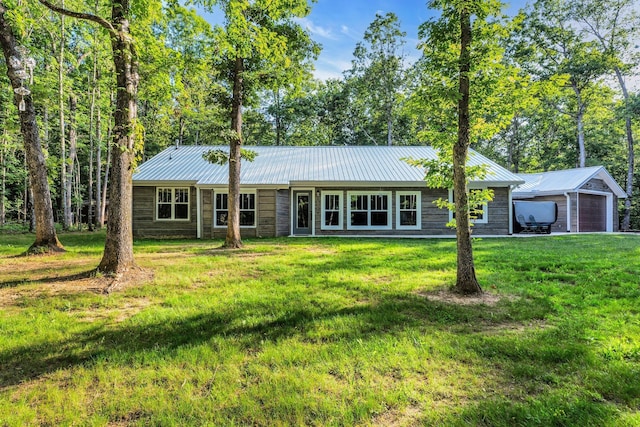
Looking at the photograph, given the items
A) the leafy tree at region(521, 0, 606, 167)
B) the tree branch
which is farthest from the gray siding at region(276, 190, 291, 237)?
the leafy tree at region(521, 0, 606, 167)

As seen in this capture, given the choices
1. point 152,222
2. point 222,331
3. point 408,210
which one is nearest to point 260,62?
point 152,222

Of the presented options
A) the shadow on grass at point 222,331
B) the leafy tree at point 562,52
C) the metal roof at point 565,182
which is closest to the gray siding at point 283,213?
the shadow on grass at point 222,331

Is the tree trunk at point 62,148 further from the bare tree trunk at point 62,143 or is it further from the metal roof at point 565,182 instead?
the metal roof at point 565,182

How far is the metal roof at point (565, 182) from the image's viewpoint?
1808cm

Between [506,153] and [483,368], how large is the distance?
36705 mm

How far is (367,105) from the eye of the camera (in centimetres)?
2922

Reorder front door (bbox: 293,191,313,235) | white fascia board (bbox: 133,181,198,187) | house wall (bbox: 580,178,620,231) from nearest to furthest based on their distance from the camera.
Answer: white fascia board (bbox: 133,181,198,187), front door (bbox: 293,191,313,235), house wall (bbox: 580,178,620,231)

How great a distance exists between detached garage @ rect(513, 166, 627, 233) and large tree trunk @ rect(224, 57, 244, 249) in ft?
56.0

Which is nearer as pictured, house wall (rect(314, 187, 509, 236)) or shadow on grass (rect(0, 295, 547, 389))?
shadow on grass (rect(0, 295, 547, 389))

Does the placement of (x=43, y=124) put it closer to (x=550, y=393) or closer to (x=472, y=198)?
(x=472, y=198)

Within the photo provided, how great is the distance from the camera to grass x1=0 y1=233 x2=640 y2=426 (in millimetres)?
2236

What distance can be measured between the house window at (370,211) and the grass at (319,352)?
29.6 feet

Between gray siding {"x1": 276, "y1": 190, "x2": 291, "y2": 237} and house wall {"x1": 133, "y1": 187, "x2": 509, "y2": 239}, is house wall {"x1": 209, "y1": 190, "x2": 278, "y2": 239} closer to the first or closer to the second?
house wall {"x1": 133, "y1": 187, "x2": 509, "y2": 239}

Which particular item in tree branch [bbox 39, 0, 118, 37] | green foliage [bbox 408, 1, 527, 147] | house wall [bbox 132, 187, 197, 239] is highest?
tree branch [bbox 39, 0, 118, 37]
